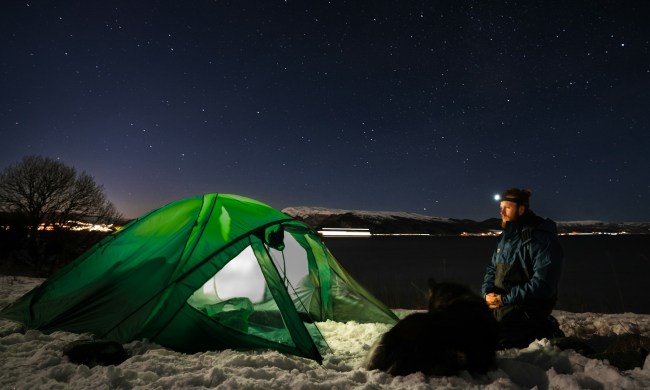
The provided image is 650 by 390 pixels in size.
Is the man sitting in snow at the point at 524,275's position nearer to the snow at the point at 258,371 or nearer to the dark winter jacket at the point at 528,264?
the dark winter jacket at the point at 528,264

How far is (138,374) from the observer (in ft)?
9.71

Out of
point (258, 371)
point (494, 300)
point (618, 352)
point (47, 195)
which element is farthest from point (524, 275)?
point (47, 195)

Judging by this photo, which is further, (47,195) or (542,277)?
(47,195)

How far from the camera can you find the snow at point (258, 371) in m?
2.76

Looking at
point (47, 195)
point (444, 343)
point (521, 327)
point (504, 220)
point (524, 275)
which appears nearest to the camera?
point (444, 343)

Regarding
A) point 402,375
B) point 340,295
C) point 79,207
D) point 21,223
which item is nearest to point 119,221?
point 79,207

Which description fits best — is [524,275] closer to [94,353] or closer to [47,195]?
[94,353]

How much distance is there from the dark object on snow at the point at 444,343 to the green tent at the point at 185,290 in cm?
86

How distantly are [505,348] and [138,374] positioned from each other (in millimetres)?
3412

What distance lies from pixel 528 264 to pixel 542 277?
0.91 feet

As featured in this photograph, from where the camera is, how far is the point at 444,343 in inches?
117

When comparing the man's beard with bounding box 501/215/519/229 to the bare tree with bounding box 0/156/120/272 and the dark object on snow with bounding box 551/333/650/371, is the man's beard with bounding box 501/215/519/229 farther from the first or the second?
the bare tree with bounding box 0/156/120/272

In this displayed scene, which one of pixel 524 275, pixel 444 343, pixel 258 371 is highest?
pixel 524 275

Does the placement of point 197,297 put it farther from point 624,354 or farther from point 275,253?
point 624,354
